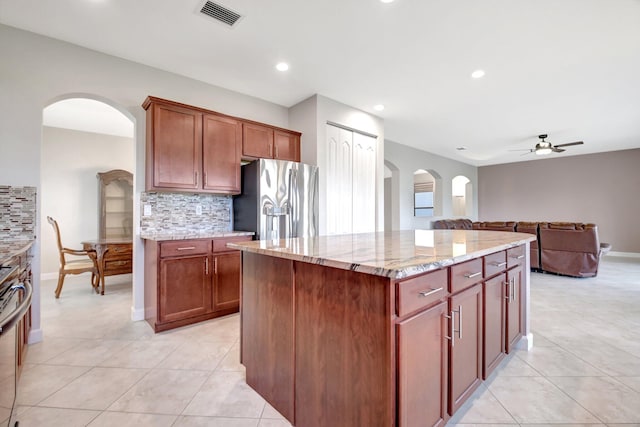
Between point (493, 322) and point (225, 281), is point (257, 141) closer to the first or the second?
point (225, 281)

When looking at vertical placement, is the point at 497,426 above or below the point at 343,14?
below

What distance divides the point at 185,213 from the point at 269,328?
7.30ft

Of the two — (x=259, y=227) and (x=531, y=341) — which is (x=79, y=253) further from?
(x=531, y=341)

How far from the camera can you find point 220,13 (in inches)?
89.2

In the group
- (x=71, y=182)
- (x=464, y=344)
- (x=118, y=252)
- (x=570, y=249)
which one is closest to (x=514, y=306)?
(x=464, y=344)

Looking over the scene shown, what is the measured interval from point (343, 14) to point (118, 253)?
14.0 ft

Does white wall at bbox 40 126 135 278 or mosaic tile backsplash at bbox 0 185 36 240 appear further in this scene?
white wall at bbox 40 126 135 278

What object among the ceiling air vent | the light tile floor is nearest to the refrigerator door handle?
the light tile floor

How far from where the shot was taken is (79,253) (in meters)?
3.82

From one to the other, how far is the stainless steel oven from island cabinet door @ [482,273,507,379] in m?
2.05

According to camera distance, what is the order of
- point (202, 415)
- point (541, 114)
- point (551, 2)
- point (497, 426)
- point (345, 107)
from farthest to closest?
point (541, 114)
point (345, 107)
point (551, 2)
point (202, 415)
point (497, 426)

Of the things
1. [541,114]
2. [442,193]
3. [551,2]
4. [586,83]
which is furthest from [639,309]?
[442,193]

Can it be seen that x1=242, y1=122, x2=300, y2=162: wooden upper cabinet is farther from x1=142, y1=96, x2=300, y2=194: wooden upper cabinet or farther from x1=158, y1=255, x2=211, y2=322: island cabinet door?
x1=158, y1=255, x2=211, y2=322: island cabinet door

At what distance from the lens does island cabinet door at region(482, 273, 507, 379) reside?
164 centimetres
